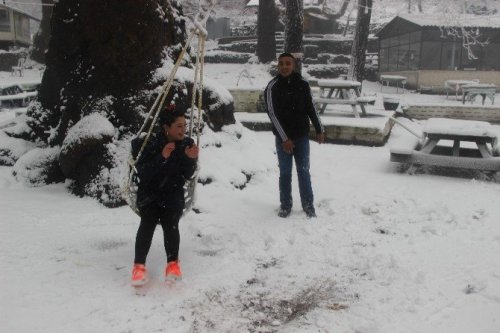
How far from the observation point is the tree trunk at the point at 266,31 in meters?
23.6

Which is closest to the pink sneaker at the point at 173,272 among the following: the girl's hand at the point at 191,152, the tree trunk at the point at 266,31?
the girl's hand at the point at 191,152

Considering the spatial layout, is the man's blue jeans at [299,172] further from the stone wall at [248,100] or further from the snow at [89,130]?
the stone wall at [248,100]

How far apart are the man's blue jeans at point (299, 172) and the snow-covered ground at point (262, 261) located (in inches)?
10.3

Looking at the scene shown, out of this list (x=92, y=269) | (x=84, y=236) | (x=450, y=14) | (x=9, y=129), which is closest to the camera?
(x=92, y=269)

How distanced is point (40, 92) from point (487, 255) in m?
6.61

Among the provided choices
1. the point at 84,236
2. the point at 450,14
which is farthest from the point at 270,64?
the point at 84,236

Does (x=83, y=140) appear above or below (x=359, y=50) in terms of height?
below

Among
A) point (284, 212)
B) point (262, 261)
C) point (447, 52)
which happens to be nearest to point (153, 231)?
point (262, 261)

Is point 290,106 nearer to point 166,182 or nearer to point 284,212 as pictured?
point 284,212

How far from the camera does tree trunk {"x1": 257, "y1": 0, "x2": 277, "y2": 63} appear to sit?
23625 millimetres

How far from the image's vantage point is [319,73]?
2578cm

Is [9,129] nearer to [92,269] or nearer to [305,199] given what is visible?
[92,269]

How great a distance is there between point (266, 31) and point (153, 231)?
70.9 ft

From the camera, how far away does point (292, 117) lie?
5.31m
